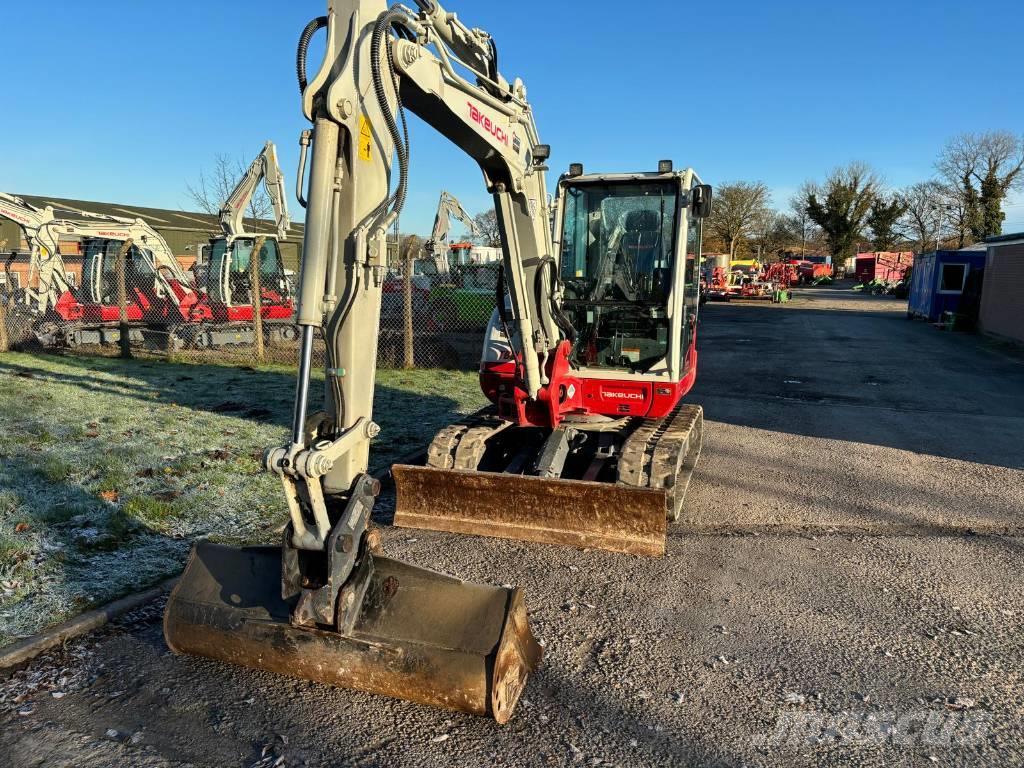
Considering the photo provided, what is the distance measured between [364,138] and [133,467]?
4.58m


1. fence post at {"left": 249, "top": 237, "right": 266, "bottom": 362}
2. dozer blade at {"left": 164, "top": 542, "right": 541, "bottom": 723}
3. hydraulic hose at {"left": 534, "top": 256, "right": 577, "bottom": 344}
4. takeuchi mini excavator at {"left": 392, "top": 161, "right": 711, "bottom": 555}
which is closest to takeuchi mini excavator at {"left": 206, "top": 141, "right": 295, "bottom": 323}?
fence post at {"left": 249, "top": 237, "right": 266, "bottom": 362}

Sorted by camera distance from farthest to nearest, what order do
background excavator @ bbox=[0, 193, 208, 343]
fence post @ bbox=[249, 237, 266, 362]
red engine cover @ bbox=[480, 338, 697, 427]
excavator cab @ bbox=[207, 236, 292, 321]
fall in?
excavator cab @ bbox=[207, 236, 292, 321]
background excavator @ bbox=[0, 193, 208, 343]
fence post @ bbox=[249, 237, 266, 362]
red engine cover @ bbox=[480, 338, 697, 427]

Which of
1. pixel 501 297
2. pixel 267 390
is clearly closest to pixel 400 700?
pixel 501 297

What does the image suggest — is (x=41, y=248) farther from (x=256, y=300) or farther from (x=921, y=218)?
(x=921, y=218)

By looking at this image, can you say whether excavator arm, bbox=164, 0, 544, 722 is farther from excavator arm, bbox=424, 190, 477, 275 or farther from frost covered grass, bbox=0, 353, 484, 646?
excavator arm, bbox=424, 190, 477, 275

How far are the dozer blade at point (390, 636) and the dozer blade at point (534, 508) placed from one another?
5.00 feet

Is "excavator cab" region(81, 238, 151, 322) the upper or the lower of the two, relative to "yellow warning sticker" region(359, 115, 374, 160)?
lower

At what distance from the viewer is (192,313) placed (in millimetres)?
16328

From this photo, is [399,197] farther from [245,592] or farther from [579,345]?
[579,345]

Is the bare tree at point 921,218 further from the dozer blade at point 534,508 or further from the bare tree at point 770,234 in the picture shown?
the dozer blade at point 534,508

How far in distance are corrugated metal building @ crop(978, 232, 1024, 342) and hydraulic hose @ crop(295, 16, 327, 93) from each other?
65.7 feet

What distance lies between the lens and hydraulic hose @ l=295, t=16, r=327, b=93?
342 cm

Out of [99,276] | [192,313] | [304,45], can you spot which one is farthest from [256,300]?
[304,45]

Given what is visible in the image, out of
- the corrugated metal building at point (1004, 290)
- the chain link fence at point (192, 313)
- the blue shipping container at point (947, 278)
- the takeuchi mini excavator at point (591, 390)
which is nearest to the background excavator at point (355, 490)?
the takeuchi mini excavator at point (591, 390)
